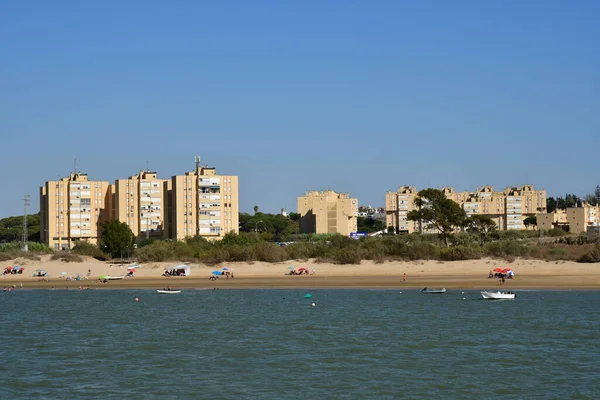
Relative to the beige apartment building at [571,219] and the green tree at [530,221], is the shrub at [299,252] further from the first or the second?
the green tree at [530,221]

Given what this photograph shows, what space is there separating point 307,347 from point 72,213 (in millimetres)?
88197

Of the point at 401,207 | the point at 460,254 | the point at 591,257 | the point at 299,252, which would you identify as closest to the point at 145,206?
the point at 299,252

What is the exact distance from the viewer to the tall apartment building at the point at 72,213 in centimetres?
11588

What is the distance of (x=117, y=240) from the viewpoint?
76688mm

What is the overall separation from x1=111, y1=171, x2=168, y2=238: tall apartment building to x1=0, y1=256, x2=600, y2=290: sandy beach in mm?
41885

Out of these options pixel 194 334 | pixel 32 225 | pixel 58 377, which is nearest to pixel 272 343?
pixel 194 334

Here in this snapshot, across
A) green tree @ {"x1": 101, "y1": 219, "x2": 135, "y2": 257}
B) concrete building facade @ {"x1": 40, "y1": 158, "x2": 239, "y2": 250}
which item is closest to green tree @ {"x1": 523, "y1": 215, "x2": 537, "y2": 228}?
concrete building facade @ {"x1": 40, "y1": 158, "x2": 239, "y2": 250}

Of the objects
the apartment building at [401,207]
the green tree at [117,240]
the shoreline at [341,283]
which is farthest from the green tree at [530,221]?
the shoreline at [341,283]

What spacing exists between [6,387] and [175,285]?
3110 cm

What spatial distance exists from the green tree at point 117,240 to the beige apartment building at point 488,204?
10435cm

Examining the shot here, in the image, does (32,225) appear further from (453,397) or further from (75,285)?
(453,397)

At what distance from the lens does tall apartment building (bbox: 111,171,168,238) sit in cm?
11169

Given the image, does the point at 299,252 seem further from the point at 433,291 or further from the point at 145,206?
the point at 145,206

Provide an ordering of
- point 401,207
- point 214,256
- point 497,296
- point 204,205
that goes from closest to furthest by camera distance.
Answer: point 497,296, point 214,256, point 204,205, point 401,207
